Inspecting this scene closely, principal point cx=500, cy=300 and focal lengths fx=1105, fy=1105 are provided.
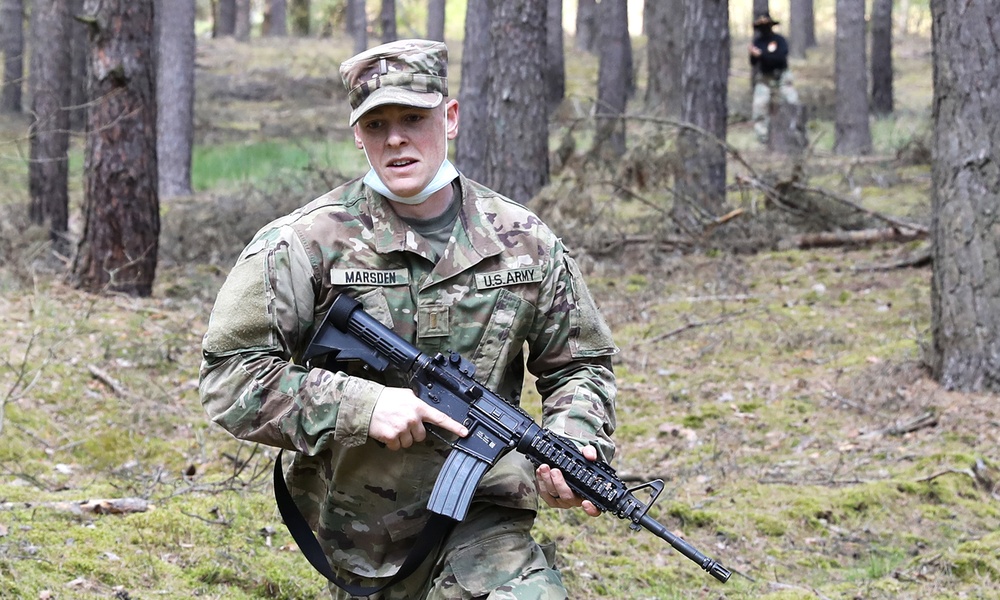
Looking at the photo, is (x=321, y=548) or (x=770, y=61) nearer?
(x=321, y=548)

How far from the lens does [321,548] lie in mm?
3160

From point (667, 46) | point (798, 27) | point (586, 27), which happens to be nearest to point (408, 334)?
point (667, 46)

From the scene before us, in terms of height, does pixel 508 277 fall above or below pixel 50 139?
below

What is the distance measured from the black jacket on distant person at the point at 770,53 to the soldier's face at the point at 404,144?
50.2 ft

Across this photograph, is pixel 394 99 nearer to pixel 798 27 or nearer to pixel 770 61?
pixel 770 61

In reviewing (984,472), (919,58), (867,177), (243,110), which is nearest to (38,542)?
(984,472)

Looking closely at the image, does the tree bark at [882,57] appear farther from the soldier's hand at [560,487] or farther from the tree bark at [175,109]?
the soldier's hand at [560,487]

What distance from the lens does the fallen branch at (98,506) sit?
4.76m

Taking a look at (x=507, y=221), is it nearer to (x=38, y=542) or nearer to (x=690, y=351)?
(x=38, y=542)

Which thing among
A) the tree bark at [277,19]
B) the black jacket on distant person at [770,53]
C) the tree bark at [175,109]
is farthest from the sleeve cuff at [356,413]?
the tree bark at [277,19]

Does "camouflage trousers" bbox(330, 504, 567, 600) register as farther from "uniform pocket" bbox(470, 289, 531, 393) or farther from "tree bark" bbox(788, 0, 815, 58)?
"tree bark" bbox(788, 0, 815, 58)

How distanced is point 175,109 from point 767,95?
948 centimetres

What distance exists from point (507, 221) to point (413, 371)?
1.78ft

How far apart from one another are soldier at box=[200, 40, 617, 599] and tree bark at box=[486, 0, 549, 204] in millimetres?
7636
